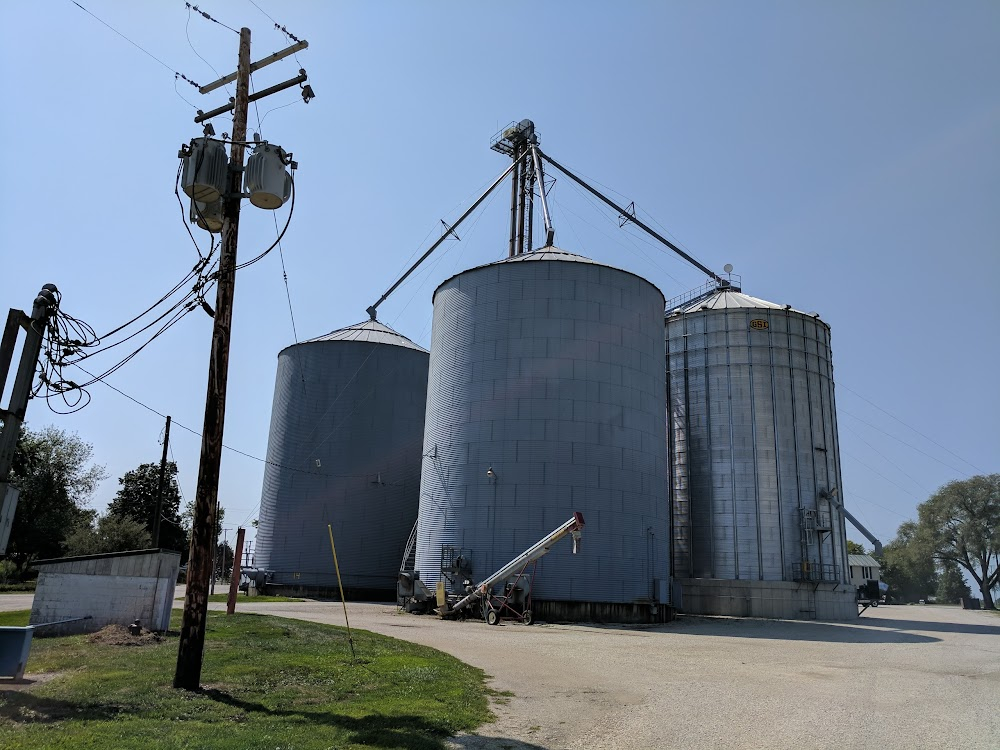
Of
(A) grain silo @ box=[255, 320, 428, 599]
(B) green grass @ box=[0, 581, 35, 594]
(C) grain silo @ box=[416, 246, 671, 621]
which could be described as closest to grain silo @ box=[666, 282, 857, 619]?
(C) grain silo @ box=[416, 246, 671, 621]

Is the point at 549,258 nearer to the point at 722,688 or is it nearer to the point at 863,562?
the point at 722,688

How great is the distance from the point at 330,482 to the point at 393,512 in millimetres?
4732

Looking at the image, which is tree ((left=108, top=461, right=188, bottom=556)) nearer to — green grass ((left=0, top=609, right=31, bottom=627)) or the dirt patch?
green grass ((left=0, top=609, right=31, bottom=627))

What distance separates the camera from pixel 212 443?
1211 cm

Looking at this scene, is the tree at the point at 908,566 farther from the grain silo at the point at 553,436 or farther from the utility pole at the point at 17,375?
the utility pole at the point at 17,375

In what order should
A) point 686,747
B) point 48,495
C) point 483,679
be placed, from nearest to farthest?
point 686,747 < point 483,679 < point 48,495

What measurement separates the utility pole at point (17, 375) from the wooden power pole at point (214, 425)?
2.65 m

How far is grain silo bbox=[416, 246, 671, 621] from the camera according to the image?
32750 mm

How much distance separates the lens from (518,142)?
167 feet

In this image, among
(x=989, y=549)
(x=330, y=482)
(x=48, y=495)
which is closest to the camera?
(x=330, y=482)

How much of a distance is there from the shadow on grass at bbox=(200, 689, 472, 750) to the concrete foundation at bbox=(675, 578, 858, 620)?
30.6 metres

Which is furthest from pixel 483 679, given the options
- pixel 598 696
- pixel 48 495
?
pixel 48 495

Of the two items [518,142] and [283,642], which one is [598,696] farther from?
[518,142]

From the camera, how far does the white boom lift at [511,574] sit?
96.4ft
